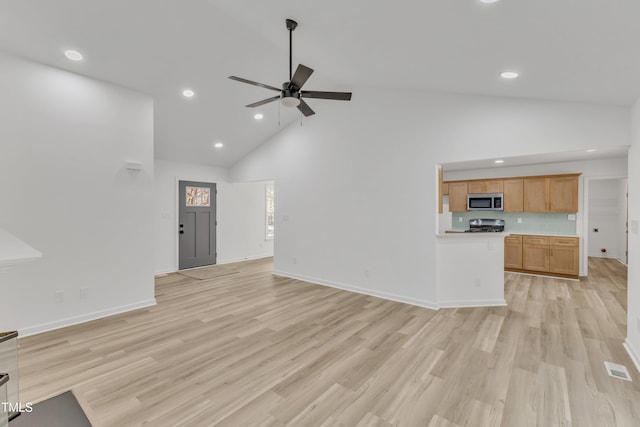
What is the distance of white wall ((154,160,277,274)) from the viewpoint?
6.68m

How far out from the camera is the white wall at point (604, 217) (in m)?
7.83

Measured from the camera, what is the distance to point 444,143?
4.22m

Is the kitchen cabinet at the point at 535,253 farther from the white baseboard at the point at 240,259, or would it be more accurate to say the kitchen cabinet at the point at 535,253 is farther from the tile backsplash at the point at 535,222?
the white baseboard at the point at 240,259

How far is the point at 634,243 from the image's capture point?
2877 millimetres

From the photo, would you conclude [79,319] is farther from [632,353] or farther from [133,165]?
[632,353]

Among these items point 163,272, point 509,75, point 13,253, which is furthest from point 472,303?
point 163,272

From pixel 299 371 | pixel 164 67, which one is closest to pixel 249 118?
pixel 164 67

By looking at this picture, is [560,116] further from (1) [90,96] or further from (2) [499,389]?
(1) [90,96]

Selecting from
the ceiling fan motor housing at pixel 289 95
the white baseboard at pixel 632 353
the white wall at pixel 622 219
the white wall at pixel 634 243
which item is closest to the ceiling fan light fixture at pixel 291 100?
the ceiling fan motor housing at pixel 289 95

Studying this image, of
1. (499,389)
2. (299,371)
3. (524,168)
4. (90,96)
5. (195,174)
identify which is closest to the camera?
(499,389)

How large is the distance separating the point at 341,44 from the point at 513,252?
5.92 meters

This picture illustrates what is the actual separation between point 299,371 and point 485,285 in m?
3.15

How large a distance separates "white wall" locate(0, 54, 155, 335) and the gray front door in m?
2.70

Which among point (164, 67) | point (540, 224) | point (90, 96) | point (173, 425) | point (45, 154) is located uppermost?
point (164, 67)
